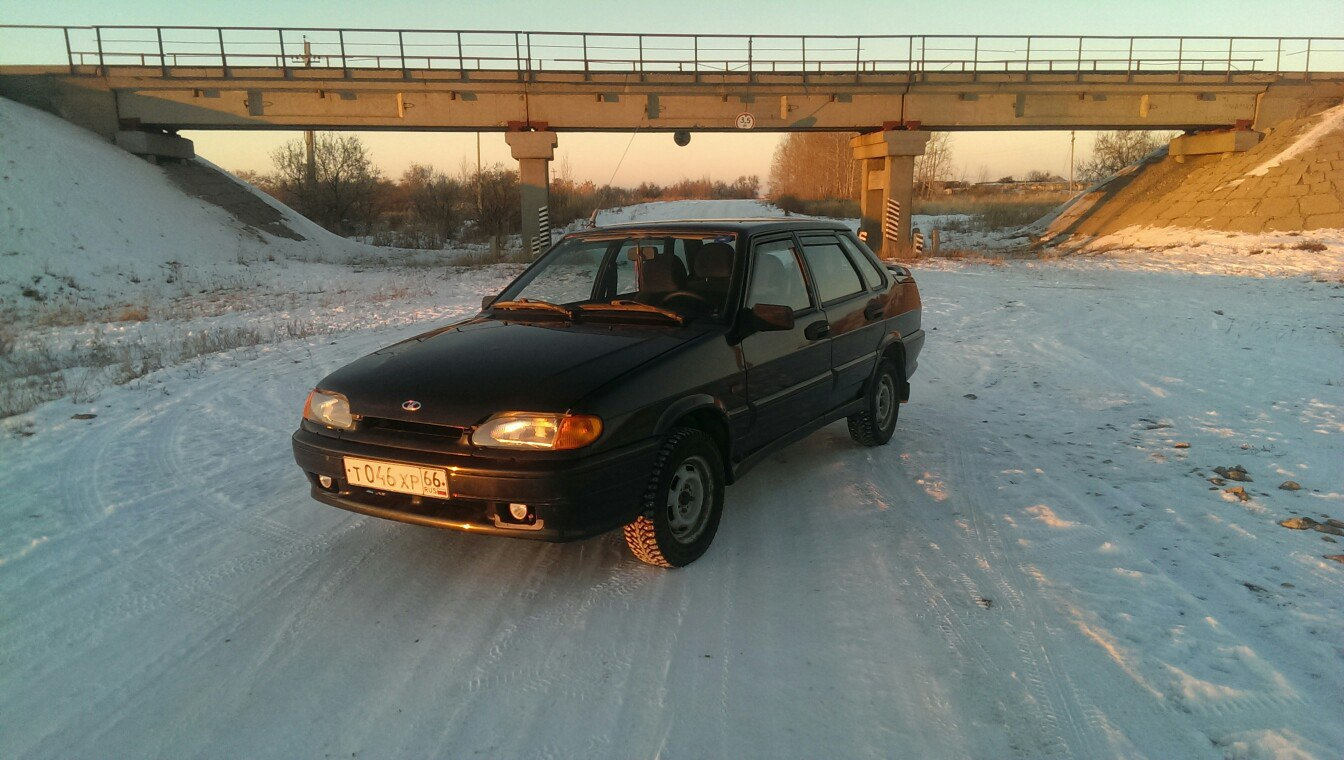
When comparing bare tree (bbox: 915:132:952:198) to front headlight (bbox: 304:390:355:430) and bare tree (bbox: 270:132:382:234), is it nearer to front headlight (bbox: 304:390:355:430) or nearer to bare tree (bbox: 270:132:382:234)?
bare tree (bbox: 270:132:382:234)

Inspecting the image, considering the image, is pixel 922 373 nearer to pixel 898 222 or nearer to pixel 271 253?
pixel 898 222

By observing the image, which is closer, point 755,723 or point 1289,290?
point 755,723

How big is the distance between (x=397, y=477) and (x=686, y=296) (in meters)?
1.85

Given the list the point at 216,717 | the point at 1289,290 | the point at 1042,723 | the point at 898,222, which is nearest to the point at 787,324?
the point at 1042,723

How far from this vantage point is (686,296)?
15.1 feet

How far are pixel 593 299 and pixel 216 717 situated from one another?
293cm

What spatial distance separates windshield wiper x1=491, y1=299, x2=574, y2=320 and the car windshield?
11 mm

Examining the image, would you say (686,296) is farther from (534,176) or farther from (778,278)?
(534,176)

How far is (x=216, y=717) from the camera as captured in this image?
2795mm

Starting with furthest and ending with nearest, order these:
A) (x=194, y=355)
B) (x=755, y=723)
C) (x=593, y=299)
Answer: (x=194, y=355) → (x=593, y=299) → (x=755, y=723)

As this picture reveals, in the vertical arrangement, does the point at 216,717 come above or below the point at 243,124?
below

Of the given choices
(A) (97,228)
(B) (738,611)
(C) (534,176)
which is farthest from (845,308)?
(A) (97,228)

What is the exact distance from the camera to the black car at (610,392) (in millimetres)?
3443

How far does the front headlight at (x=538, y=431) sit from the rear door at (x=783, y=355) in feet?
4.04
